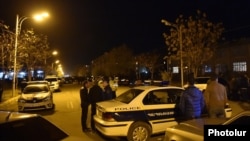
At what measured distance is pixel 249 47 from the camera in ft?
166

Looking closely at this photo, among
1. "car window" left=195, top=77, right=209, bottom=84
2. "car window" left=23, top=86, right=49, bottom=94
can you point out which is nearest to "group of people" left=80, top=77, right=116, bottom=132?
"car window" left=23, top=86, right=49, bottom=94

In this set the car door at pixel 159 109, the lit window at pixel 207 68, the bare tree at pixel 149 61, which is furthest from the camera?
the bare tree at pixel 149 61

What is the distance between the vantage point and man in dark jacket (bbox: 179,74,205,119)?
9.18 metres

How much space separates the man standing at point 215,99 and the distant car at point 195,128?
2346 millimetres

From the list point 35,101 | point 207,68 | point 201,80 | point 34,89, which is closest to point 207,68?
point 207,68

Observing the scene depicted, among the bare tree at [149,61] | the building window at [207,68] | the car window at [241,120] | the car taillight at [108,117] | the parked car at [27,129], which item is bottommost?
the car taillight at [108,117]

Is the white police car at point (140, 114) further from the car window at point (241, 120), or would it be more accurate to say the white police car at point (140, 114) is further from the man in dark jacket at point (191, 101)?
A: the car window at point (241, 120)

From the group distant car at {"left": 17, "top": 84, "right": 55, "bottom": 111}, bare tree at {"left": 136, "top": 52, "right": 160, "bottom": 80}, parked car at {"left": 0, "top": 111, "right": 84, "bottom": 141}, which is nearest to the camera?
parked car at {"left": 0, "top": 111, "right": 84, "bottom": 141}

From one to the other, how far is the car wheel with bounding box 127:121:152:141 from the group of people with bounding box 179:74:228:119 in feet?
4.10

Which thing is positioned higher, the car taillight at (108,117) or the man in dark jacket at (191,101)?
the man in dark jacket at (191,101)

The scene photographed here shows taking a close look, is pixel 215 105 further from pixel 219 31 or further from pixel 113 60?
pixel 113 60

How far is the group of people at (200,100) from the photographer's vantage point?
920 cm

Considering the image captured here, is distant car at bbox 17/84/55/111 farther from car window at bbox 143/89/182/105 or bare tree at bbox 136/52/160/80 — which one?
bare tree at bbox 136/52/160/80

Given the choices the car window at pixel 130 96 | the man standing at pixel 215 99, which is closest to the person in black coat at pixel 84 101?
the car window at pixel 130 96
